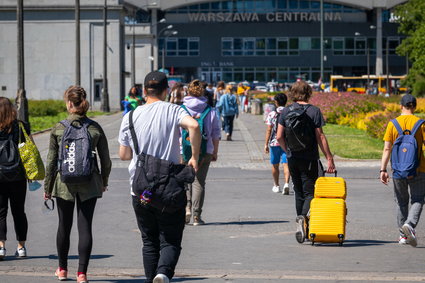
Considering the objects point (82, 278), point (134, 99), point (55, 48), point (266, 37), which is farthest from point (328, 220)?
point (266, 37)

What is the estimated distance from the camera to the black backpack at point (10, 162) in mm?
9188

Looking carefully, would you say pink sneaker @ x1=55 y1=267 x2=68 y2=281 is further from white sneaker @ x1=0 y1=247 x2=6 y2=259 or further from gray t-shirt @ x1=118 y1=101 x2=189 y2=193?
gray t-shirt @ x1=118 y1=101 x2=189 y2=193

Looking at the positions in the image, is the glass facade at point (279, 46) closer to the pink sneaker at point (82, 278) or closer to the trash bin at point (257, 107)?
the trash bin at point (257, 107)

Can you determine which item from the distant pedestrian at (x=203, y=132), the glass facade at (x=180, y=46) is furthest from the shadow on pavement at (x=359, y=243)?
the glass facade at (x=180, y=46)

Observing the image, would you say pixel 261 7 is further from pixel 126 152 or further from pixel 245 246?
pixel 126 152

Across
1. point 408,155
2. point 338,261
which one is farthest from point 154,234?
point 408,155

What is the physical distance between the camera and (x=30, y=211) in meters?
13.3

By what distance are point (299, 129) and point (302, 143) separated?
0.50ft

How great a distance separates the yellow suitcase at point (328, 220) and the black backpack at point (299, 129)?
2.01 ft

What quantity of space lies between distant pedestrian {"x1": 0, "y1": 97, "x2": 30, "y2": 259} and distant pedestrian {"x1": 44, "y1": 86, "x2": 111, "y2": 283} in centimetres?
118

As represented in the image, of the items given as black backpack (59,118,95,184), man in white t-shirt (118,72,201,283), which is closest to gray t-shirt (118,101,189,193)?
man in white t-shirt (118,72,201,283)

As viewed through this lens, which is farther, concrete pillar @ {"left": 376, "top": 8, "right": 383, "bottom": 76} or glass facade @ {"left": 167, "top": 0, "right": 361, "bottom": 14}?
glass facade @ {"left": 167, "top": 0, "right": 361, "bottom": 14}

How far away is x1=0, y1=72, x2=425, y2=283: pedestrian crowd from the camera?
22.7 feet

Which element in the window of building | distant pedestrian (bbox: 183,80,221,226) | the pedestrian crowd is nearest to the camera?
the pedestrian crowd
